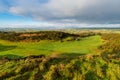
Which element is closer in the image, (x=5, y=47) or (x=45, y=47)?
(x=5, y=47)

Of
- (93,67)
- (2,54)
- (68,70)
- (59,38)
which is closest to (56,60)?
(68,70)

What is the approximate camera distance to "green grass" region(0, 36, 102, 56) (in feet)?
103

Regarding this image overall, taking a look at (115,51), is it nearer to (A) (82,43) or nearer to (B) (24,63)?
(A) (82,43)

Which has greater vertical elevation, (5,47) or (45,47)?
(5,47)

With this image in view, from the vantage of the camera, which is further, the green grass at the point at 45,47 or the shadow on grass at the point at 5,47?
the shadow on grass at the point at 5,47

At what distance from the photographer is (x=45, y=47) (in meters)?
35.6

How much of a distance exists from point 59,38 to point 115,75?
20.9m

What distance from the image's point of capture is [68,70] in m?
21.4

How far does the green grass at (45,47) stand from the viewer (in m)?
31.5

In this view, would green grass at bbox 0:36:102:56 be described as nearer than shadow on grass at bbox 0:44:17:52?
Yes

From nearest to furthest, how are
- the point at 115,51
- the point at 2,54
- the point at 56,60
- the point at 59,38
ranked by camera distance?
the point at 56,60, the point at 2,54, the point at 115,51, the point at 59,38

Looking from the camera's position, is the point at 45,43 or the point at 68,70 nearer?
the point at 68,70

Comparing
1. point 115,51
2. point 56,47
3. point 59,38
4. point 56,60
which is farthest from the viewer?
point 59,38

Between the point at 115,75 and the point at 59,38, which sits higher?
the point at 59,38
